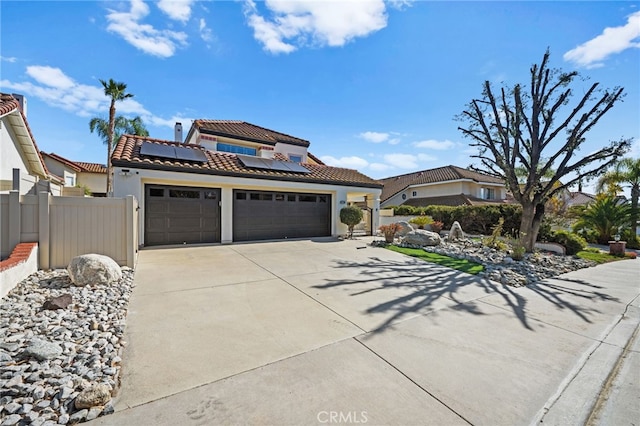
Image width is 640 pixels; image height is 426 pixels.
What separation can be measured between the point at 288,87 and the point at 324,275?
9534 mm

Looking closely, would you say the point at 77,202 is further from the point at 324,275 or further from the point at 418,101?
the point at 418,101

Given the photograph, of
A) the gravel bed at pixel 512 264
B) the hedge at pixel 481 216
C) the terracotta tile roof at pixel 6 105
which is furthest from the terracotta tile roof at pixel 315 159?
the terracotta tile roof at pixel 6 105

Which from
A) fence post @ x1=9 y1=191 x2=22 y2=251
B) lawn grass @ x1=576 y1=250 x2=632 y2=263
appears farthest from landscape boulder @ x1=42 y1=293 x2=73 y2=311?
lawn grass @ x1=576 y1=250 x2=632 y2=263

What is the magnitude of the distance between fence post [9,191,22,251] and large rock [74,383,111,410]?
539 cm

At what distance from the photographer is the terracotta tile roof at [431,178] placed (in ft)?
82.1

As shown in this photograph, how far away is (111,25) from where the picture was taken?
24.5 ft

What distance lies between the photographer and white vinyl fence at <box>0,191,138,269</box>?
5320 mm

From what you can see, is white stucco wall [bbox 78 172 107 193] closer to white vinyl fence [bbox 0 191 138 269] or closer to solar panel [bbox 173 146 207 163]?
solar panel [bbox 173 146 207 163]

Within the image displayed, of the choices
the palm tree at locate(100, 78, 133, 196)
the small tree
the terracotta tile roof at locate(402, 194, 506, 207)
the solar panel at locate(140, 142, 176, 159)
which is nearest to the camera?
the solar panel at locate(140, 142, 176, 159)

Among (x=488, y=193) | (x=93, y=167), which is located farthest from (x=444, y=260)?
(x=93, y=167)

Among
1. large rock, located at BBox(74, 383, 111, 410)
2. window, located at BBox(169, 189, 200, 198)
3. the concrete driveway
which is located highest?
window, located at BBox(169, 189, 200, 198)

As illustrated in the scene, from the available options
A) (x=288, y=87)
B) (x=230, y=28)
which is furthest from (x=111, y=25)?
(x=288, y=87)

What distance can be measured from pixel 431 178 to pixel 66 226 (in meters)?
27.2

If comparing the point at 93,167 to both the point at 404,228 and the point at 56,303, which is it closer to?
the point at 56,303
